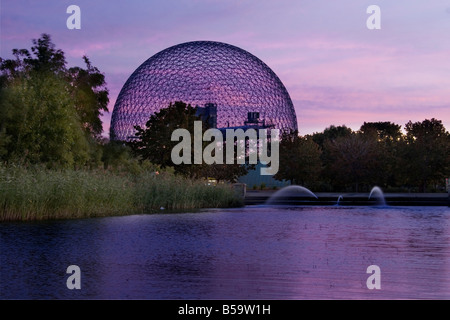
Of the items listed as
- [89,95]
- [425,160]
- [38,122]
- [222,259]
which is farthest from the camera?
[425,160]

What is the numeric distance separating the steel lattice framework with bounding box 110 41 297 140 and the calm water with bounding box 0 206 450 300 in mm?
51893

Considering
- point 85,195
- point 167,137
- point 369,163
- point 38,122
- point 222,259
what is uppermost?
point 167,137

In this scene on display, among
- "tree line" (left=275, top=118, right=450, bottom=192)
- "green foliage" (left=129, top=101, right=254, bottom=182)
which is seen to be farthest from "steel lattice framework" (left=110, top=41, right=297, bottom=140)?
"green foliage" (left=129, top=101, right=254, bottom=182)

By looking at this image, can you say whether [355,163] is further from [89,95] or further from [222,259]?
[222,259]

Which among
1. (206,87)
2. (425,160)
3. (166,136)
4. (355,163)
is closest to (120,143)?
(166,136)

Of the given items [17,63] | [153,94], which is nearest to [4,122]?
[17,63]

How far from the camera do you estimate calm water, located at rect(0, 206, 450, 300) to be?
11070mm

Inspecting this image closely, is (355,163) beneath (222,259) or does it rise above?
above

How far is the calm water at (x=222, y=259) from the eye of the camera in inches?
436

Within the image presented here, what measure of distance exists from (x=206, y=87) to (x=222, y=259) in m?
62.5

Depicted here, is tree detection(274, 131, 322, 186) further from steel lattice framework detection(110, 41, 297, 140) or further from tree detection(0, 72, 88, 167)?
tree detection(0, 72, 88, 167)

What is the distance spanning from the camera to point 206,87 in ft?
251

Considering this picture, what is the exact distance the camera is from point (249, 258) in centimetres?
1514
